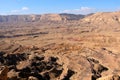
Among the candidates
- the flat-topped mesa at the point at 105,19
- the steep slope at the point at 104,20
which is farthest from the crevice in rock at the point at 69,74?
the flat-topped mesa at the point at 105,19

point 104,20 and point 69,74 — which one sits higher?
point 69,74

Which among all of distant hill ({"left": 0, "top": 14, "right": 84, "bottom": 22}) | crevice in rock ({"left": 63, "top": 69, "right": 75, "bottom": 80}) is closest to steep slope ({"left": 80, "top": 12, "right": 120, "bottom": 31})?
distant hill ({"left": 0, "top": 14, "right": 84, "bottom": 22})

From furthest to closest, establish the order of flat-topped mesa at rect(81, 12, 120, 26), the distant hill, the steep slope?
the distant hill < flat-topped mesa at rect(81, 12, 120, 26) < the steep slope

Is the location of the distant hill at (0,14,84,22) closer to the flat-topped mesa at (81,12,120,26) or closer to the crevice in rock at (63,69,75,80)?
the flat-topped mesa at (81,12,120,26)

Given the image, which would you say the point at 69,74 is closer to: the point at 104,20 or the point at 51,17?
the point at 104,20

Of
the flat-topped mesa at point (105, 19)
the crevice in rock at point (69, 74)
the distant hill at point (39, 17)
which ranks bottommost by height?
the distant hill at point (39, 17)

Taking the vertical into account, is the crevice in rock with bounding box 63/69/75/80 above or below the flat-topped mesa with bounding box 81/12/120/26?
above

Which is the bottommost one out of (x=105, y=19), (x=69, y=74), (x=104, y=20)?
(x=104, y=20)

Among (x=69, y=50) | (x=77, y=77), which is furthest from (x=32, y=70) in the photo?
(x=69, y=50)

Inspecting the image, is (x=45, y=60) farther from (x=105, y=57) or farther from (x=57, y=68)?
(x=105, y=57)

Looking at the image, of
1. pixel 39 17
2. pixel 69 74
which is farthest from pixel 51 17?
pixel 69 74

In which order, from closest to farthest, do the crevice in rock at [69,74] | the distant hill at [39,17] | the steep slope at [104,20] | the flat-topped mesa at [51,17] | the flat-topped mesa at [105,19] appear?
the crevice in rock at [69,74] → the steep slope at [104,20] → the flat-topped mesa at [105,19] → the flat-topped mesa at [51,17] → the distant hill at [39,17]

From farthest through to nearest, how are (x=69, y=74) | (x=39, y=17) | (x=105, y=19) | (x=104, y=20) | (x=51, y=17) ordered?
(x=39, y=17)
(x=51, y=17)
(x=104, y=20)
(x=105, y=19)
(x=69, y=74)

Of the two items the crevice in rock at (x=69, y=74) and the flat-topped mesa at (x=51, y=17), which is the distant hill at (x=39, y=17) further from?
the crevice in rock at (x=69, y=74)
